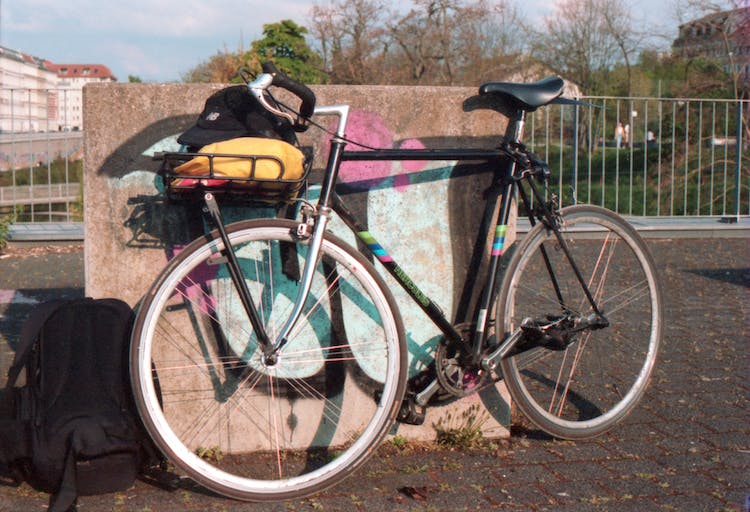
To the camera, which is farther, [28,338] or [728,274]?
[728,274]

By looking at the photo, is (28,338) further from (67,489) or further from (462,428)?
(462,428)

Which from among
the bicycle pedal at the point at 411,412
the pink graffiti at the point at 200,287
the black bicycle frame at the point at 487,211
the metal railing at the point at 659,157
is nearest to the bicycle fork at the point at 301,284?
the black bicycle frame at the point at 487,211

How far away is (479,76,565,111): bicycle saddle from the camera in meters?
3.53

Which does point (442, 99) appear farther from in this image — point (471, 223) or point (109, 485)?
point (109, 485)

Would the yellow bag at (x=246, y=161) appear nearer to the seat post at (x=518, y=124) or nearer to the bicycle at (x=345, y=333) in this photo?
the bicycle at (x=345, y=333)

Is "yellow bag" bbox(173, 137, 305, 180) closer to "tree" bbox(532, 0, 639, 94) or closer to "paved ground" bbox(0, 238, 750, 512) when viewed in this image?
"paved ground" bbox(0, 238, 750, 512)

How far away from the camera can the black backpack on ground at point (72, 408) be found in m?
3.02

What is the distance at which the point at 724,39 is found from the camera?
19.8 metres

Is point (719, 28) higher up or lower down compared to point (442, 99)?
higher up

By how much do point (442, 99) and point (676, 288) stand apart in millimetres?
4957

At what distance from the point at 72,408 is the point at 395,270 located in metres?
1.28

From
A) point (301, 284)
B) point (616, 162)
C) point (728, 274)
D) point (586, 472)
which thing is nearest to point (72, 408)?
point (301, 284)

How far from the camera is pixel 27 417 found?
3062 millimetres

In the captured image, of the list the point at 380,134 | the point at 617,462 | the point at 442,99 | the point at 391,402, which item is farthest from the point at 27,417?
the point at 617,462
